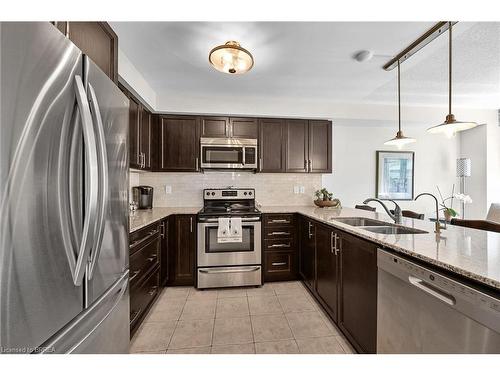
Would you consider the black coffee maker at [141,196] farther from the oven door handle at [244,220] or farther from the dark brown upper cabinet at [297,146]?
the dark brown upper cabinet at [297,146]

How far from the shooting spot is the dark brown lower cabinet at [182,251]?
2834mm

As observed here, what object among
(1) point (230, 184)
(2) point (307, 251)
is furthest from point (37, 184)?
(1) point (230, 184)

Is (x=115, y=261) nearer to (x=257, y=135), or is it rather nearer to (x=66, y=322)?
(x=66, y=322)

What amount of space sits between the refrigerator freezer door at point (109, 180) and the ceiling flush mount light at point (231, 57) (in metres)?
0.91

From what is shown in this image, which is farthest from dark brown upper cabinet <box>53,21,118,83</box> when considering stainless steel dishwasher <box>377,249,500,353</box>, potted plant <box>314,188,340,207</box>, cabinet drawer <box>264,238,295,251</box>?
potted plant <box>314,188,340,207</box>

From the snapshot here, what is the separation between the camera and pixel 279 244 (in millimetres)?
3002

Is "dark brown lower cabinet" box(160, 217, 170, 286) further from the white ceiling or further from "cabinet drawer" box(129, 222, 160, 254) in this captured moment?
the white ceiling

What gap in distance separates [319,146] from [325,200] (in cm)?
84

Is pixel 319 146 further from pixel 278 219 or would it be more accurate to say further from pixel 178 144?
pixel 178 144

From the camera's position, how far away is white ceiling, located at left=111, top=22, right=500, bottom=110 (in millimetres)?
1860

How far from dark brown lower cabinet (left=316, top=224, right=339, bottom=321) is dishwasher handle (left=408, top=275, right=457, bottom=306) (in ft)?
2.67

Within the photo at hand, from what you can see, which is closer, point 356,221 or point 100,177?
point 100,177
